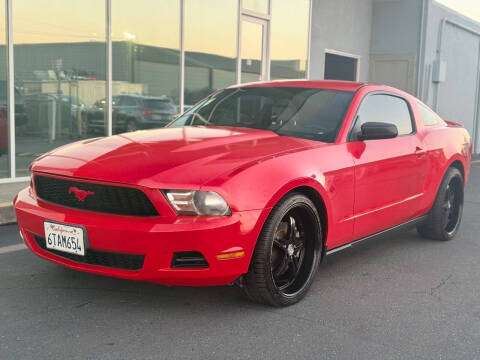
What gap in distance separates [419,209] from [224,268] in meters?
2.58

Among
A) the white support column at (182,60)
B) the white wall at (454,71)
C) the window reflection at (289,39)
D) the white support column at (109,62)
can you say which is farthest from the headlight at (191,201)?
the white wall at (454,71)

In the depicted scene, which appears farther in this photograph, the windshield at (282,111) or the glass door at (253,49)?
the glass door at (253,49)

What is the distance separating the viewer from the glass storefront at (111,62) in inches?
320

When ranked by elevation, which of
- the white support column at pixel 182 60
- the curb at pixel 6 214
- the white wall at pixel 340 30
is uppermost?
the white wall at pixel 340 30

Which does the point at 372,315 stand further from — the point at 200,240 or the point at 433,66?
the point at 433,66

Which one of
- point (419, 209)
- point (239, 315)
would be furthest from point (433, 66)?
point (239, 315)

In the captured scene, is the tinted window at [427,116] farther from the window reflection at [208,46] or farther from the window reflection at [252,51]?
the window reflection at [252,51]

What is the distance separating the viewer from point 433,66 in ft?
55.6

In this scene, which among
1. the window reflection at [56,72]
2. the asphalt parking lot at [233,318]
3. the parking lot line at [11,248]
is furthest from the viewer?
the window reflection at [56,72]

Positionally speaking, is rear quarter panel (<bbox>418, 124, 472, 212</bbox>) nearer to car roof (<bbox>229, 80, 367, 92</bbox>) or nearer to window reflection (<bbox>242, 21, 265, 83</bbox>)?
car roof (<bbox>229, 80, 367, 92</bbox>)

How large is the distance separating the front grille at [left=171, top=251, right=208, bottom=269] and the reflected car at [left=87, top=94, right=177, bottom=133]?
626 cm

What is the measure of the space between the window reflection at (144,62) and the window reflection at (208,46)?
12.5 inches

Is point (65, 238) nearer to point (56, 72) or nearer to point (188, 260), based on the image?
point (188, 260)

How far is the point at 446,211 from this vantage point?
226 inches
